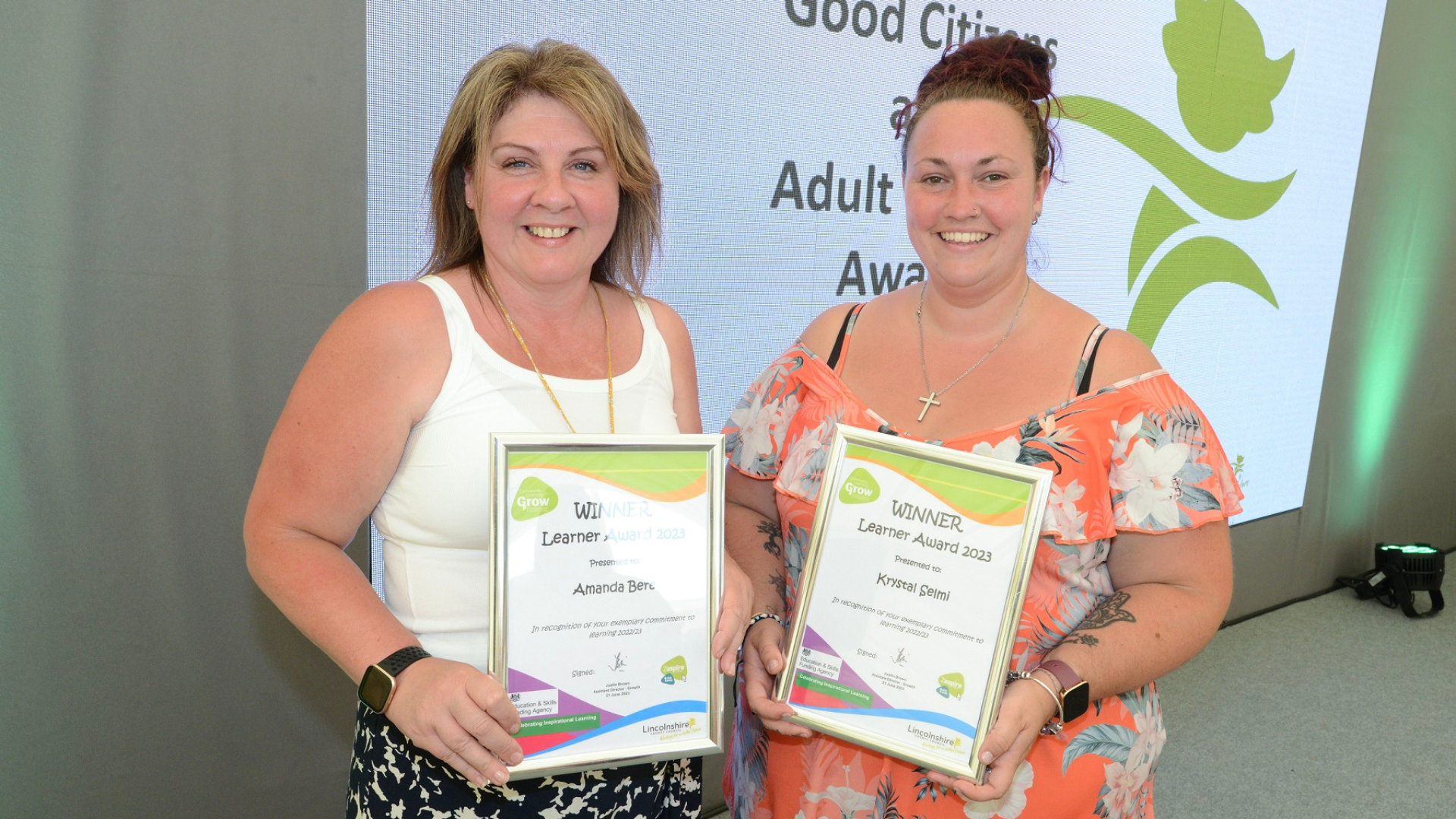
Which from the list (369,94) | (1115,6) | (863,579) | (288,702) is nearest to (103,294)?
(369,94)

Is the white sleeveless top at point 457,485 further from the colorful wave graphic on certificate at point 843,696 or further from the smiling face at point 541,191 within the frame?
the colorful wave graphic on certificate at point 843,696

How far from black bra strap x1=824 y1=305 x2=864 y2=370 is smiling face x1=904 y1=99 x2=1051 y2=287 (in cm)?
19

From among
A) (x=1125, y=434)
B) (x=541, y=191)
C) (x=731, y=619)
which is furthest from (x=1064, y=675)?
(x=541, y=191)

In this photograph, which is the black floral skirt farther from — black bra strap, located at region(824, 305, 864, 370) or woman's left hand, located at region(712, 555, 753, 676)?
black bra strap, located at region(824, 305, 864, 370)

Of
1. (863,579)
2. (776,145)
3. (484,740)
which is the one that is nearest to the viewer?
(484,740)

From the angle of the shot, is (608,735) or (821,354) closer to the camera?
(608,735)

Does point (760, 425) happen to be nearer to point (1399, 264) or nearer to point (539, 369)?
point (539, 369)

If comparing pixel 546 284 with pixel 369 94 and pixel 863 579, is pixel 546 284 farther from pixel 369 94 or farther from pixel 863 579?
pixel 369 94

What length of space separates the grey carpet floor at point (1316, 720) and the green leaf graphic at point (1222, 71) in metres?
2.42

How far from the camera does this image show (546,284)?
4.83ft

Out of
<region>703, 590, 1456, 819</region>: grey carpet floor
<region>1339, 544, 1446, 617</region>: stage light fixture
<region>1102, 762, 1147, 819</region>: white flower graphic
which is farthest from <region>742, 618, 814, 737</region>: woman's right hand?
<region>1339, 544, 1446, 617</region>: stage light fixture

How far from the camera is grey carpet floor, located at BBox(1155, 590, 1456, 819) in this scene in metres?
3.46

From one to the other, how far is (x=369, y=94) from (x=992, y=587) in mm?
1751

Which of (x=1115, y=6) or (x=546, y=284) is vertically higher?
(x=1115, y=6)
